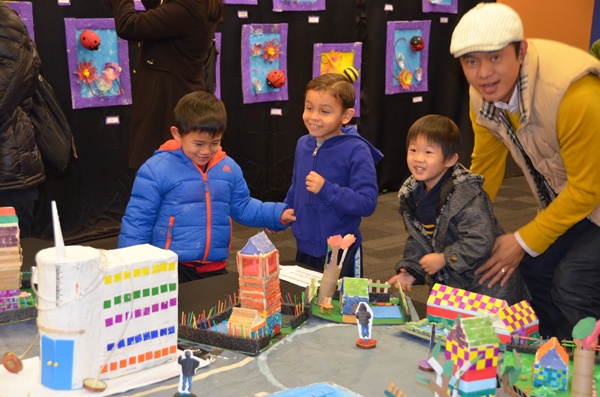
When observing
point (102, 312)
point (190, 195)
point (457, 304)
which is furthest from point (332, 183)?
point (102, 312)

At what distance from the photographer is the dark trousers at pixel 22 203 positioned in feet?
10.3

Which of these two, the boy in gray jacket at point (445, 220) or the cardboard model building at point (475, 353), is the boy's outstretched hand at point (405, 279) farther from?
the cardboard model building at point (475, 353)

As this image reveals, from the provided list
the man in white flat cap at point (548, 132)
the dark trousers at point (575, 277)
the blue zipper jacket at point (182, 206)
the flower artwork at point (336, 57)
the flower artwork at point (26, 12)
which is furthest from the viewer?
the flower artwork at point (336, 57)

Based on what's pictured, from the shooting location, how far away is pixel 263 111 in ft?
19.9

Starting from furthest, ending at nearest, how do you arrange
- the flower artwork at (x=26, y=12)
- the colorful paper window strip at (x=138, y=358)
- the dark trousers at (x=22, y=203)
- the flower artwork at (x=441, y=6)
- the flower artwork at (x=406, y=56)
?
the flower artwork at (x=441, y=6) < the flower artwork at (x=406, y=56) < the flower artwork at (x=26, y=12) < the dark trousers at (x=22, y=203) < the colorful paper window strip at (x=138, y=358)

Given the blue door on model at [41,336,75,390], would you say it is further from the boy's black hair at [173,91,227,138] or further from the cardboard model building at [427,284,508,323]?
the boy's black hair at [173,91,227,138]

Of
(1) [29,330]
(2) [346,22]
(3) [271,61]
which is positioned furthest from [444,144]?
(2) [346,22]

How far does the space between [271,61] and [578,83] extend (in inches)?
152

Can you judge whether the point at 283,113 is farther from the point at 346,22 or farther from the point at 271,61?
the point at 346,22

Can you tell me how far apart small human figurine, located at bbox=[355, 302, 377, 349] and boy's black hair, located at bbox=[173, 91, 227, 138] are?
1.00 meters

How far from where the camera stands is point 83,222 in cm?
529

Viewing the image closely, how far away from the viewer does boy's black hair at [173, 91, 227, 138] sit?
2680 mm

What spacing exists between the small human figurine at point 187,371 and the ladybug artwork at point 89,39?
12.2 feet

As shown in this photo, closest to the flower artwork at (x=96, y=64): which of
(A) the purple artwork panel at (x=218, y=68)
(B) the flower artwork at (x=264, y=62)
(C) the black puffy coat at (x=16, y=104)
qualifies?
(A) the purple artwork panel at (x=218, y=68)
